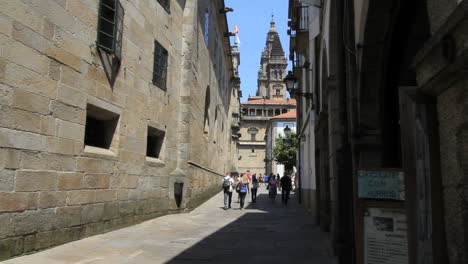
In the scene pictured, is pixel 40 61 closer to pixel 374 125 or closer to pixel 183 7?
pixel 374 125

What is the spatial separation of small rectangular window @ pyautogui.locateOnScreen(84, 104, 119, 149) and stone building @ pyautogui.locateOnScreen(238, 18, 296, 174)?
205 ft

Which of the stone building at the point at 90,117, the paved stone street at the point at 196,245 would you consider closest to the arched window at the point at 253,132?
the stone building at the point at 90,117

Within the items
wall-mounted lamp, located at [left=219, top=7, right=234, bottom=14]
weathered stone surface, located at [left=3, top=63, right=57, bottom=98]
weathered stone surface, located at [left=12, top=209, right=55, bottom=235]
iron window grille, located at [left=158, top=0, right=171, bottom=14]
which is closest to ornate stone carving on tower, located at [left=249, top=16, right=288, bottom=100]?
wall-mounted lamp, located at [left=219, top=7, right=234, bottom=14]

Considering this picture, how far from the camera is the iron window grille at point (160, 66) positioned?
1070 centimetres

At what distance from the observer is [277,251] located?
6.70m

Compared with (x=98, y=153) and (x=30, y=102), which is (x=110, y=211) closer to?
(x=98, y=153)

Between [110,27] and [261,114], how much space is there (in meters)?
73.6

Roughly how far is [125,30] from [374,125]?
241 inches

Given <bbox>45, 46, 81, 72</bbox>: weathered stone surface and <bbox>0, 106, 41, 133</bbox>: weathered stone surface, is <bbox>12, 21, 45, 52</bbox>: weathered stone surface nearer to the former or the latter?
<bbox>45, 46, 81, 72</bbox>: weathered stone surface

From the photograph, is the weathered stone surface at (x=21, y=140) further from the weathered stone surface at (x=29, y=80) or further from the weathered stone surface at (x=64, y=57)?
the weathered stone surface at (x=64, y=57)

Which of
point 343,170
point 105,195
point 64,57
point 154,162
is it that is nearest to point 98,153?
point 105,195

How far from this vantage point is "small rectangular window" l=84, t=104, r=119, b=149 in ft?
25.5

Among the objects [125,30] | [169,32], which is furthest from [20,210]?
[169,32]

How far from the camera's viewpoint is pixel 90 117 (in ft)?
25.9
